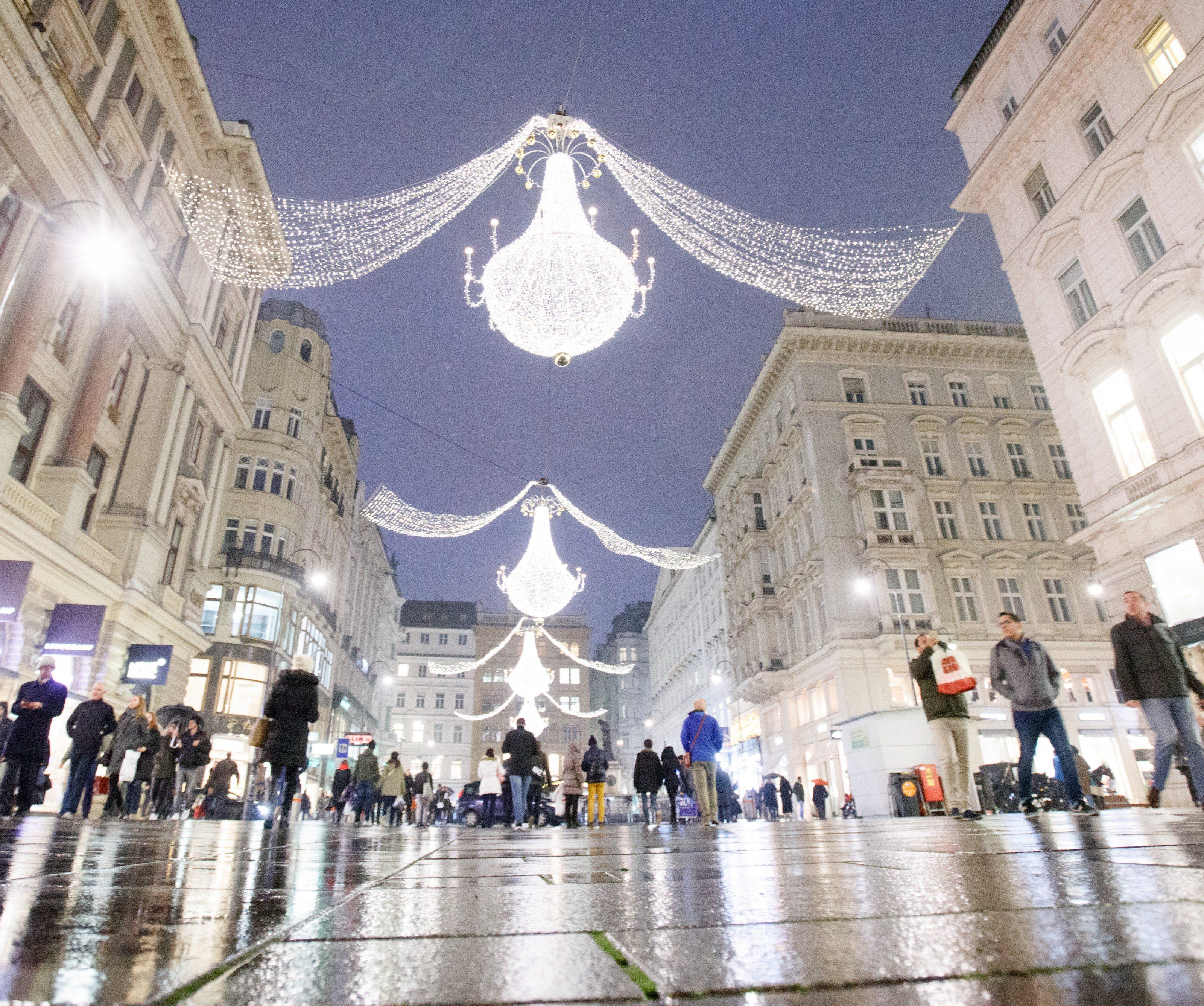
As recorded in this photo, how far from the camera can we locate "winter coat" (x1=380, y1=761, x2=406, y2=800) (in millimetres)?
20294

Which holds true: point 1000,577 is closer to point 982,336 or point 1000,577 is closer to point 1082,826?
point 982,336

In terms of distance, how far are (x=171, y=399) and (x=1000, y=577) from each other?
3515 cm

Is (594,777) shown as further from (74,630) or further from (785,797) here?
(785,797)

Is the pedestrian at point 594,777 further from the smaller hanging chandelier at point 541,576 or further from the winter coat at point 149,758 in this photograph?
the winter coat at point 149,758

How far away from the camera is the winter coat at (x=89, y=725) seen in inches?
461

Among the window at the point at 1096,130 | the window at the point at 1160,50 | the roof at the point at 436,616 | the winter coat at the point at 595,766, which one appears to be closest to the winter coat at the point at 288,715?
the winter coat at the point at 595,766

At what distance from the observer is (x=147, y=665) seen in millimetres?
19391

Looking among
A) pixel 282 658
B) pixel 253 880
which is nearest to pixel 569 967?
pixel 253 880

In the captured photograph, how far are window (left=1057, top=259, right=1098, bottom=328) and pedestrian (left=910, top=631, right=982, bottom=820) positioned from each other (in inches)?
621

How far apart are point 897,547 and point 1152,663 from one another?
28191 mm

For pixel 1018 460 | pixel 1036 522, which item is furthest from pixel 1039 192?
pixel 1036 522

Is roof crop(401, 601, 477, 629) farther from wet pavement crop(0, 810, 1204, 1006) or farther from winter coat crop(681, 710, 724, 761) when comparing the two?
wet pavement crop(0, 810, 1204, 1006)

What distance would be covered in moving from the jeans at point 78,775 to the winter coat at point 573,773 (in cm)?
878

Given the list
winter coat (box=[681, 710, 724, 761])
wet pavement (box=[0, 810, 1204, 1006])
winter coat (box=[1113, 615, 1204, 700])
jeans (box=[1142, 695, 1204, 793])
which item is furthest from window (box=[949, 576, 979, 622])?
wet pavement (box=[0, 810, 1204, 1006])
